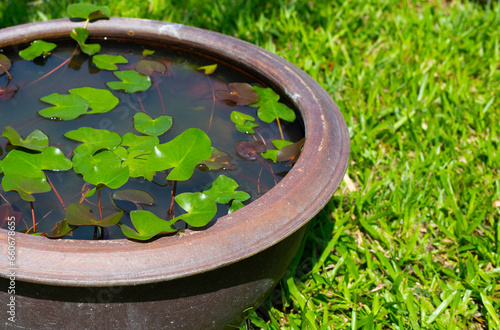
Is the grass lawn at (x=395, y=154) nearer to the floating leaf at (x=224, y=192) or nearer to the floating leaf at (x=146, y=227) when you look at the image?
the floating leaf at (x=224, y=192)

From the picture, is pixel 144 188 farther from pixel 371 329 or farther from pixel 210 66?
pixel 371 329

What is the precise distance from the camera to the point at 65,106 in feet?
4.27

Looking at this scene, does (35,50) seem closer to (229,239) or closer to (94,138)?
(94,138)

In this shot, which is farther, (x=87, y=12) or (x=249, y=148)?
(x=87, y=12)

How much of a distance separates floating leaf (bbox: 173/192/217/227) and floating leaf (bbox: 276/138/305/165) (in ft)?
1.02

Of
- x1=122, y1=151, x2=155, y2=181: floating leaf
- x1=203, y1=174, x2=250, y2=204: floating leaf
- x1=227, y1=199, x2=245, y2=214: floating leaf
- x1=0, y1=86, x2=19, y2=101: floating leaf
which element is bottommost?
x1=227, y1=199, x2=245, y2=214: floating leaf

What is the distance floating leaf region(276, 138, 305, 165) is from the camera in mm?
1235

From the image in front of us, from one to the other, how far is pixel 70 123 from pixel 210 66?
0.44 meters

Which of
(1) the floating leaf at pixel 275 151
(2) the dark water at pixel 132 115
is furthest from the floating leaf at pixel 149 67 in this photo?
(1) the floating leaf at pixel 275 151

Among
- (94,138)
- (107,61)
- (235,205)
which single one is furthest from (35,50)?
(235,205)

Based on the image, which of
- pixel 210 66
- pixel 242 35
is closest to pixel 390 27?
pixel 242 35

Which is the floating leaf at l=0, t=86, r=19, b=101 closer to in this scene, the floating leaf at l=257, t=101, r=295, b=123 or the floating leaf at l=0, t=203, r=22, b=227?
the floating leaf at l=0, t=203, r=22, b=227

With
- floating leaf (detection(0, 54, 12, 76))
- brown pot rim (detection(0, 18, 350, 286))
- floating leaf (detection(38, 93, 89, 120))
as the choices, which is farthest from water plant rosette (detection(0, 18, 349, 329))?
floating leaf (detection(0, 54, 12, 76))

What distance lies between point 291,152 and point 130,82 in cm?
51
